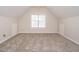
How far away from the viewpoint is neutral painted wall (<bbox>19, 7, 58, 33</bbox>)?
717cm

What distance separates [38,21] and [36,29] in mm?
538

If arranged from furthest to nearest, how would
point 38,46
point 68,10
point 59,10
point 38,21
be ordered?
point 38,21, point 59,10, point 38,46, point 68,10

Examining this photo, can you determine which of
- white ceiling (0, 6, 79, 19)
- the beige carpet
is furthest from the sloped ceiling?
the beige carpet

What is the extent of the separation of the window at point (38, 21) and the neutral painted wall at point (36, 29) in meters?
0.22

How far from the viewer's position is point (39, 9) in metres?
7.61

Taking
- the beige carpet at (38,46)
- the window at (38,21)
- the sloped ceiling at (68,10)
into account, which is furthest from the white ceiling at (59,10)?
the window at (38,21)

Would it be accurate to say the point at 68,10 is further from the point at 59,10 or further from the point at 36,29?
the point at 36,29

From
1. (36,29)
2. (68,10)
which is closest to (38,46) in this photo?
(68,10)

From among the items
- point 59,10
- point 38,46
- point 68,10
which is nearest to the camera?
point 68,10

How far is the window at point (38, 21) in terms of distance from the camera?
709 cm

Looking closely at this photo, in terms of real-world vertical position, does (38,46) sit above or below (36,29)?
below

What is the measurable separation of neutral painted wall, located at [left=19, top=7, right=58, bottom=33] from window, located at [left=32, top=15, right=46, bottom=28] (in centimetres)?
22

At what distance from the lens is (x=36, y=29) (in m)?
7.12
